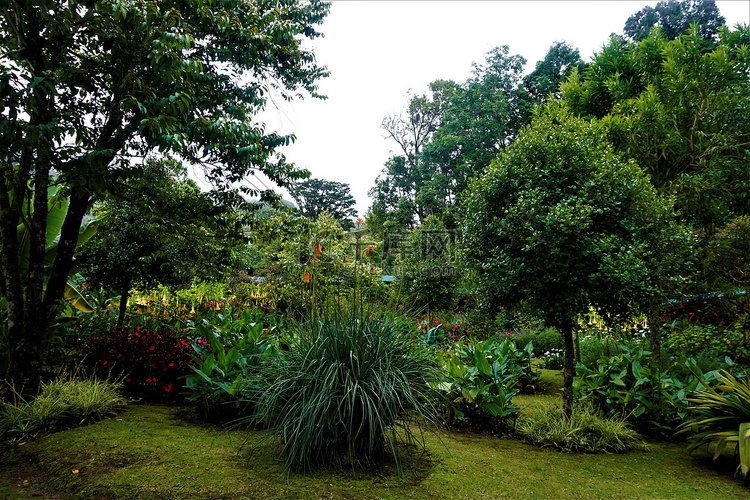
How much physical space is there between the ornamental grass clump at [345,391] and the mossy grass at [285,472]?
171 millimetres

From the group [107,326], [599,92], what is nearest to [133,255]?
[107,326]

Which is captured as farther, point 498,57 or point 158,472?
point 498,57

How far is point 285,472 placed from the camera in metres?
2.73

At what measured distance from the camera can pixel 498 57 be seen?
74.0 feet

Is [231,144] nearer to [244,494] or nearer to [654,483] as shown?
[244,494]

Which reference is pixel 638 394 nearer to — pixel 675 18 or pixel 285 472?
pixel 285 472

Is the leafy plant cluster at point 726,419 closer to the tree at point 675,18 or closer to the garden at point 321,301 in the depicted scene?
the garden at point 321,301

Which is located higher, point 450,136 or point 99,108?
point 450,136

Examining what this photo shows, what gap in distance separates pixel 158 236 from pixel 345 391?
161 inches

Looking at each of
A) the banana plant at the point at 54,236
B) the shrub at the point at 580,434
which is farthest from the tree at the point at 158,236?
the shrub at the point at 580,434

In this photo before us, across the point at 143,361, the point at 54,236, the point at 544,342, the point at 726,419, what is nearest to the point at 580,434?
the point at 726,419

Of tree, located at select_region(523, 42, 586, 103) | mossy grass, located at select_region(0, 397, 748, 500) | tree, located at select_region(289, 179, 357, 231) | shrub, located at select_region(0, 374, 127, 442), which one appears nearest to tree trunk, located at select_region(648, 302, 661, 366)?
mossy grass, located at select_region(0, 397, 748, 500)

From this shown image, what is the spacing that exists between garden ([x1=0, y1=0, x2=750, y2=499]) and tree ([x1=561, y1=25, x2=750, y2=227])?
0.04 meters

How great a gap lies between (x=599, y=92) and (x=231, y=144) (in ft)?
24.3
